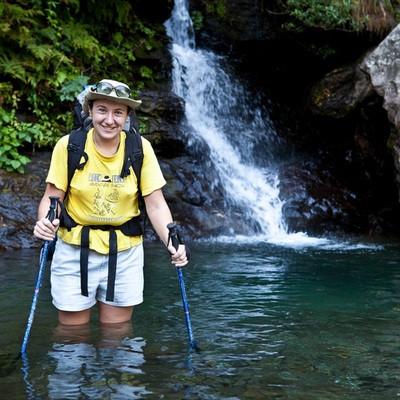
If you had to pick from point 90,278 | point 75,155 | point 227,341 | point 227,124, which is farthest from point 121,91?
point 227,124

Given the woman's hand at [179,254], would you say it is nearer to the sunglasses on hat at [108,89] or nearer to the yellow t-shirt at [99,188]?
the yellow t-shirt at [99,188]

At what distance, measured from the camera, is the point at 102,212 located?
4.86 metres

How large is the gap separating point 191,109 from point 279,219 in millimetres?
3493

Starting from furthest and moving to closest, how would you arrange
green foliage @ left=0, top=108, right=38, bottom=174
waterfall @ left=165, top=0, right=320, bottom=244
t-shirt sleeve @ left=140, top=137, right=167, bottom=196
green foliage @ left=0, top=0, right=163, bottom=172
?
waterfall @ left=165, top=0, right=320, bottom=244, green foliage @ left=0, top=0, right=163, bottom=172, green foliage @ left=0, top=108, right=38, bottom=174, t-shirt sleeve @ left=140, top=137, right=167, bottom=196

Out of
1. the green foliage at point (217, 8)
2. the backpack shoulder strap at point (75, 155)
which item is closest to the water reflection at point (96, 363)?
the backpack shoulder strap at point (75, 155)

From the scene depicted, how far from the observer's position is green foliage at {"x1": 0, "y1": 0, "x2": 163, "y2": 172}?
12.4 meters

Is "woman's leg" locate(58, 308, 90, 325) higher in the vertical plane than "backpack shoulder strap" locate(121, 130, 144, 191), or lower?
lower

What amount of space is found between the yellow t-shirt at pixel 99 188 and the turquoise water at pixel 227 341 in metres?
0.92

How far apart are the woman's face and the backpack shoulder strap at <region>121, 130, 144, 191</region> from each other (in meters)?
0.17

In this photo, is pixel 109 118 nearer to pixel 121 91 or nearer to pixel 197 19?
pixel 121 91

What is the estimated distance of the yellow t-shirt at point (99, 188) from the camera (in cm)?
478

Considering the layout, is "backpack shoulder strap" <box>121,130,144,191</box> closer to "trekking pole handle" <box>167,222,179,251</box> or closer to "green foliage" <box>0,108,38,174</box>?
"trekking pole handle" <box>167,222,179,251</box>

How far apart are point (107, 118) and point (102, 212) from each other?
0.71 metres

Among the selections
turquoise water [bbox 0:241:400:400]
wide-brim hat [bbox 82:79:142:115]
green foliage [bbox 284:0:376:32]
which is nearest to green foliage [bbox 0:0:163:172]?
green foliage [bbox 284:0:376:32]
